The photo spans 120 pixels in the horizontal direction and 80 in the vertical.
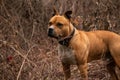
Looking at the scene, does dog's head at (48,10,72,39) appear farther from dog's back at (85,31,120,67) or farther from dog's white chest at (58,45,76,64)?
dog's back at (85,31,120,67)

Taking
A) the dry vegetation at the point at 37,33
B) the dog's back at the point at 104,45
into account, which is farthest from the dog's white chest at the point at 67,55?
the dog's back at the point at 104,45

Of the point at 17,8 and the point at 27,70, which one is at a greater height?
the point at 17,8

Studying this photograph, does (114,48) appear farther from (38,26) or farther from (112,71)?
(38,26)

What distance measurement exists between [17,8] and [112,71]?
4.32 metres

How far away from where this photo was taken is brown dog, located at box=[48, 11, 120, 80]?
7.37 metres

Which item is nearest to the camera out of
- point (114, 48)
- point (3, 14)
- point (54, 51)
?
point (114, 48)

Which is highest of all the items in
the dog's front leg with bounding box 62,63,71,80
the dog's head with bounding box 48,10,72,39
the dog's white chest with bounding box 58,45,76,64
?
the dog's head with bounding box 48,10,72,39

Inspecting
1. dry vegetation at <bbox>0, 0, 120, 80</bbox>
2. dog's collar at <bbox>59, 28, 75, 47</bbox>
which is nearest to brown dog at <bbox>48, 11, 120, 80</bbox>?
dog's collar at <bbox>59, 28, 75, 47</bbox>

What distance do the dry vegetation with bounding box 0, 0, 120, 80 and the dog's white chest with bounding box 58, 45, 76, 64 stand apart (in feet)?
1.34

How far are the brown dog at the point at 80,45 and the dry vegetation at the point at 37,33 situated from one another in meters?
0.51

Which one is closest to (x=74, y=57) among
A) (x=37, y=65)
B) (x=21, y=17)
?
(x=37, y=65)

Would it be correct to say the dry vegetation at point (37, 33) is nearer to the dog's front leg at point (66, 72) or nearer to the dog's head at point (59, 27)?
the dog's front leg at point (66, 72)

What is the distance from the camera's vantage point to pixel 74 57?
24.1ft

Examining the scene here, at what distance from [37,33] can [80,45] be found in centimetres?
363
